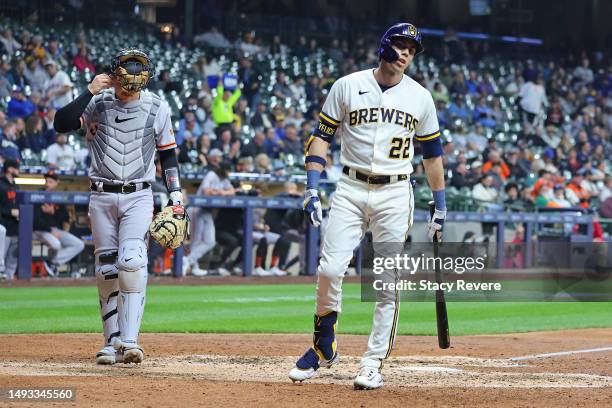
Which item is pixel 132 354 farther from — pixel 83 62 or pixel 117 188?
pixel 83 62

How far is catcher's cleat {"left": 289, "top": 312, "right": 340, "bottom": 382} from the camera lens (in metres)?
6.59

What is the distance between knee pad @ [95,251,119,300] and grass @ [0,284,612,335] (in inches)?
103

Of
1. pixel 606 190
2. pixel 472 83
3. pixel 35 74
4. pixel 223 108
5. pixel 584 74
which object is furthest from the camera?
pixel 584 74

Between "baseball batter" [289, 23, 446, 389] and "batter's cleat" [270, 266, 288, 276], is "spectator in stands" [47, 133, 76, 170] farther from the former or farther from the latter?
"baseball batter" [289, 23, 446, 389]

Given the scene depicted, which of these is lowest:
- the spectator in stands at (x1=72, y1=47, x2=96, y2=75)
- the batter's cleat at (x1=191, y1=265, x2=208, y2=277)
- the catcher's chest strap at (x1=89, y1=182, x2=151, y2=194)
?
the batter's cleat at (x1=191, y1=265, x2=208, y2=277)

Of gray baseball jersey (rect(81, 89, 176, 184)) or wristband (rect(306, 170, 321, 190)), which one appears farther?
gray baseball jersey (rect(81, 89, 176, 184))

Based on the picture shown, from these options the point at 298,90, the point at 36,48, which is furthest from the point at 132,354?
the point at 298,90

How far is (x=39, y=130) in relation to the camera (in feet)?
57.4

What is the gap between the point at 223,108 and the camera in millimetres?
21047

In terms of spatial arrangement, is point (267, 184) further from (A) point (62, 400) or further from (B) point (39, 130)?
(A) point (62, 400)

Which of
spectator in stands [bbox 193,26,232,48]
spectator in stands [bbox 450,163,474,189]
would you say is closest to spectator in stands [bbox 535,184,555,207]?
spectator in stands [bbox 450,163,474,189]

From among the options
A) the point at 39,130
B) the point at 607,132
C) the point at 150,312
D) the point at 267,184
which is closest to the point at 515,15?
the point at 607,132

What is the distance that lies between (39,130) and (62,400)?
12.5 metres

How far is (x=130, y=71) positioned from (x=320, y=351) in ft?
7.34
